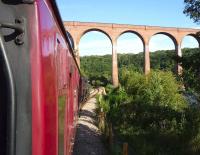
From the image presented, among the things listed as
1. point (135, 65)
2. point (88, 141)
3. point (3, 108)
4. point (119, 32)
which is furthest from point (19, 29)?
point (135, 65)

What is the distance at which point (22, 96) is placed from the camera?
206 cm

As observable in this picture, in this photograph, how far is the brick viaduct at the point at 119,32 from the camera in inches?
2373

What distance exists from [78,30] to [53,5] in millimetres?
57466

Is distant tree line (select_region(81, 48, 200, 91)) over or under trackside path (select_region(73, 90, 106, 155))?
over

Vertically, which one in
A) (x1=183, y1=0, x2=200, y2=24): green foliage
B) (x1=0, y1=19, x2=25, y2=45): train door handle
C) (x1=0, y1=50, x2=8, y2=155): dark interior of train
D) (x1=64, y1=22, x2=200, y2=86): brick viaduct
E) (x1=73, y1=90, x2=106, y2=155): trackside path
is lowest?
(x1=73, y1=90, x2=106, y2=155): trackside path

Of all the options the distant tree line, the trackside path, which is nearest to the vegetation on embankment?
the trackside path

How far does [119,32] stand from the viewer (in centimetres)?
6338

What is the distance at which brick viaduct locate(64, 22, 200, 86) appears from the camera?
60.3 m

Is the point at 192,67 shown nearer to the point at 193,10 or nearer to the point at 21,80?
the point at 193,10

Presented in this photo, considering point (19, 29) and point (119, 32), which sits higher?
point (119, 32)

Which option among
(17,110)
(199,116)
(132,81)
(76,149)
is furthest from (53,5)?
(132,81)

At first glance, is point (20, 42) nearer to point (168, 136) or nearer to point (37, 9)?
point (37, 9)

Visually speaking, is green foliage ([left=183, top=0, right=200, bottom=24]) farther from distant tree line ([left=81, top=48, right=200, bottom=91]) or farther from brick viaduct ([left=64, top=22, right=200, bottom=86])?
brick viaduct ([left=64, top=22, right=200, bottom=86])

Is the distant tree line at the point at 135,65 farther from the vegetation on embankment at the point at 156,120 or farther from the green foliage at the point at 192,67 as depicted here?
the vegetation on embankment at the point at 156,120
